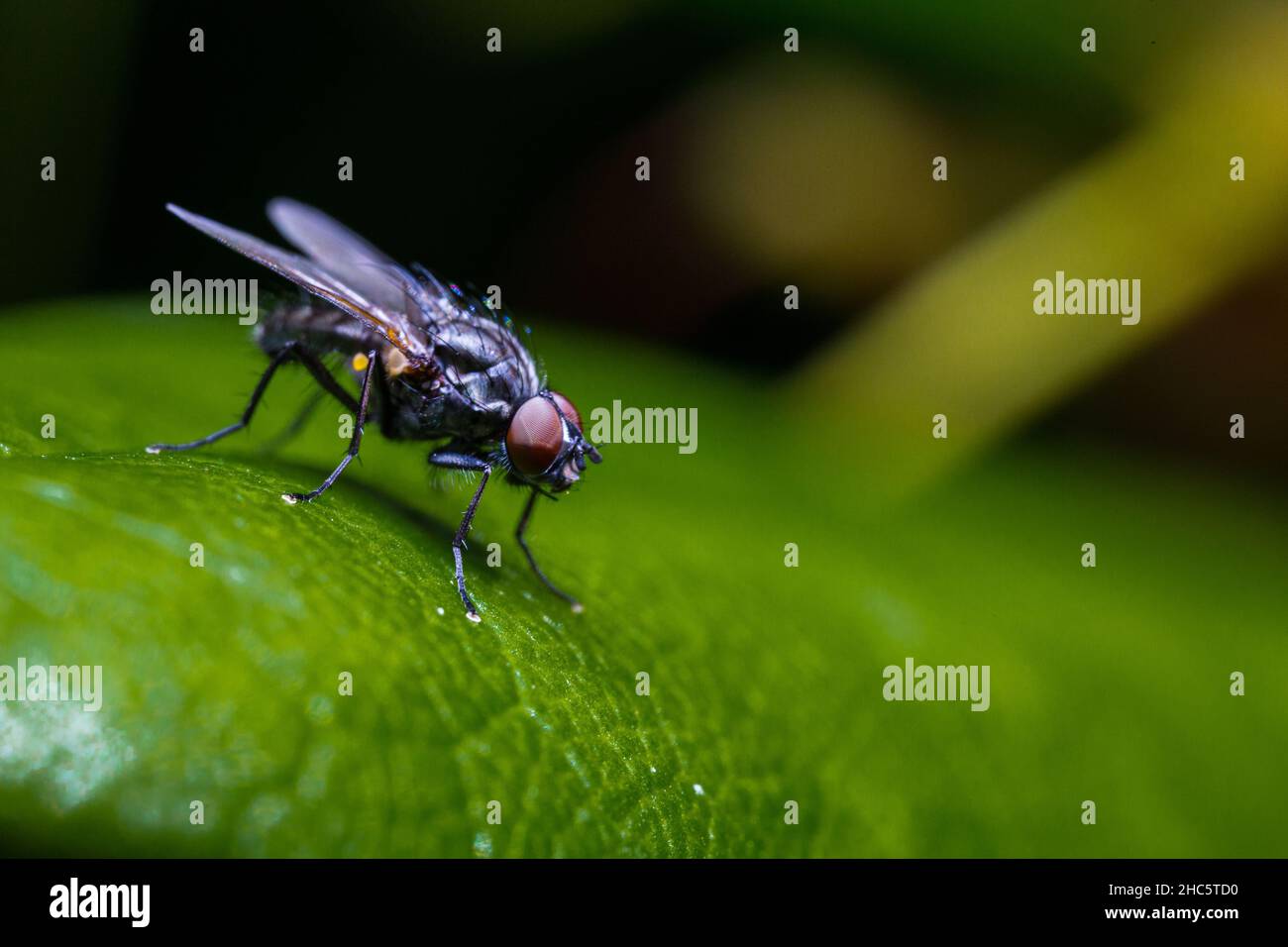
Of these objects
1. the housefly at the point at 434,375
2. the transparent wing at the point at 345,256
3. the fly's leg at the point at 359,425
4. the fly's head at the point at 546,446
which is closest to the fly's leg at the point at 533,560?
the housefly at the point at 434,375

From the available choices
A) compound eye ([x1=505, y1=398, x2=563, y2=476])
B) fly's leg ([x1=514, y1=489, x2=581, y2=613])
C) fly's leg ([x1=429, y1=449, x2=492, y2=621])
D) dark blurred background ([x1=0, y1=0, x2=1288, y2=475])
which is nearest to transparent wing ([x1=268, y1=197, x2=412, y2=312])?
fly's leg ([x1=429, y1=449, x2=492, y2=621])

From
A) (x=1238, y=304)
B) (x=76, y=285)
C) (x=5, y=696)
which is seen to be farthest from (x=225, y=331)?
(x=1238, y=304)

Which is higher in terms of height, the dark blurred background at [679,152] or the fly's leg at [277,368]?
the dark blurred background at [679,152]

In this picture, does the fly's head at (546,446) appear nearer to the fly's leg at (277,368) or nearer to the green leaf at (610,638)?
the green leaf at (610,638)

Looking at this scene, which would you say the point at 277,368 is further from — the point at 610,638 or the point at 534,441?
the point at 610,638

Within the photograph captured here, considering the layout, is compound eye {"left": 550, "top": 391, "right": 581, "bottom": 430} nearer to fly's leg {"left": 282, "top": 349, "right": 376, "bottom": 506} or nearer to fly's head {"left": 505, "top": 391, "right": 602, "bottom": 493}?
fly's head {"left": 505, "top": 391, "right": 602, "bottom": 493}

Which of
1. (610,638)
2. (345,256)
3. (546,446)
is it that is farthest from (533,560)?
(345,256)
